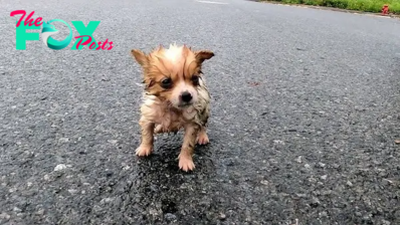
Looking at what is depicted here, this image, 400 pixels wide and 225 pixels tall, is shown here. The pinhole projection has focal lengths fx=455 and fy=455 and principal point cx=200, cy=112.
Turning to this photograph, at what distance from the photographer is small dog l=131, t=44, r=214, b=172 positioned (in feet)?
9.67

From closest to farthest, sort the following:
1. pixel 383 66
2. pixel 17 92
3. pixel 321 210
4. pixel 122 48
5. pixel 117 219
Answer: pixel 117 219 → pixel 321 210 → pixel 17 92 → pixel 122 48 → pixel 383 66

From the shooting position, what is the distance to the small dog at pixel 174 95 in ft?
9.67

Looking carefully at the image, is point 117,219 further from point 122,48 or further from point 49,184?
point 122,48

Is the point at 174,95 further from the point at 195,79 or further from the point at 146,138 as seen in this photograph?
the point at 146,138

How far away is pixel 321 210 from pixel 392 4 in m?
17.2

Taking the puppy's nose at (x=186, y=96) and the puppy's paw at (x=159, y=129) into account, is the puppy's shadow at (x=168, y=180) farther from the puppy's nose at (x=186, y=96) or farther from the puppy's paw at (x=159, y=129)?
the puppy's nose at (x=186, y=96)

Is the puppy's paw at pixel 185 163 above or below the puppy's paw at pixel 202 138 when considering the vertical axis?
above

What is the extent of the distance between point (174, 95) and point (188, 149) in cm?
47

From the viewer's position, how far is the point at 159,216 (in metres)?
2.61

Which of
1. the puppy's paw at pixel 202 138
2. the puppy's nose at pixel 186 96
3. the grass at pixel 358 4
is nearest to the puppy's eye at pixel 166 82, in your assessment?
the puppy's nose at pixel 186 96

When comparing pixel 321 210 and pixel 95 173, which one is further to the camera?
pixel 95 173

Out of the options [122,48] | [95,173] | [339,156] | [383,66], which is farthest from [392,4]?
[95,173]

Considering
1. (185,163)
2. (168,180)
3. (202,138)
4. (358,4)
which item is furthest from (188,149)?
(358,4)

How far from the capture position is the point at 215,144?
366cm
